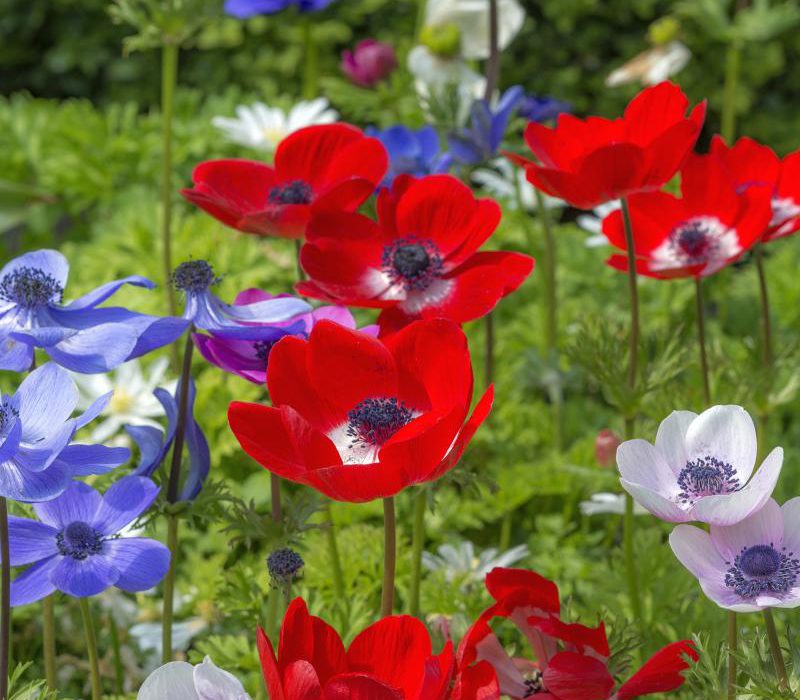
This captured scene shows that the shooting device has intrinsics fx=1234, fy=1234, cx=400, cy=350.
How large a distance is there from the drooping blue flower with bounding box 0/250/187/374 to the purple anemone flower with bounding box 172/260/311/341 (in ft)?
0.07

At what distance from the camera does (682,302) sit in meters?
2.18

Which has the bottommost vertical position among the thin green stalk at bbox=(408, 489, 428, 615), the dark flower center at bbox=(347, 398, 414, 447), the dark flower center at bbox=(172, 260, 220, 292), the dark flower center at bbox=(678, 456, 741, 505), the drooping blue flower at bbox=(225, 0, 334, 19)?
the thin green stalk at bbox=(408, 489, 428, 615)

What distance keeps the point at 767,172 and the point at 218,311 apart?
62cm

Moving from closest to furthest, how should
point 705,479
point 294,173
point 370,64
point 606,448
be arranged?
point 705,479 → point 294,173 → point 606,448 → point 370,64

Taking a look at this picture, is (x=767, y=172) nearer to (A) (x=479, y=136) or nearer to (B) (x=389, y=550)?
(A) (x=479, y=136)

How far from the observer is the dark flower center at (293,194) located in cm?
117

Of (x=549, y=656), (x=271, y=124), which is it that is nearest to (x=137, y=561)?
(x=549, y=656)

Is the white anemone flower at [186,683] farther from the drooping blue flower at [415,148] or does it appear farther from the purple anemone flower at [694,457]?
the drooping blue flower at [415,148]

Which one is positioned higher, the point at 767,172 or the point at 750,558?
the point at 767,172

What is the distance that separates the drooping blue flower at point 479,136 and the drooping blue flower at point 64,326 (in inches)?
28.6

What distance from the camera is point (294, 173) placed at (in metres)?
Result: 1.19

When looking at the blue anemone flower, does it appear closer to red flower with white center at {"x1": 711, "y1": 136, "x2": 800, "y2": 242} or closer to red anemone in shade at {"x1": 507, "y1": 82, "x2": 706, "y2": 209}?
red anemone in shade at {"x1": 507, "y1": 82, "x2": 706, "y2": 209}

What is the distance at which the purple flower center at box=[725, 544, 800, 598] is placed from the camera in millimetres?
801

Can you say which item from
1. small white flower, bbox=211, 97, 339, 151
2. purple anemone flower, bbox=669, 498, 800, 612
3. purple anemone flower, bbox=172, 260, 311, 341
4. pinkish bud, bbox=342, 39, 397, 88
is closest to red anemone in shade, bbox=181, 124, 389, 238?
purple anemone flower, bbox=172, 260, 311, 341
